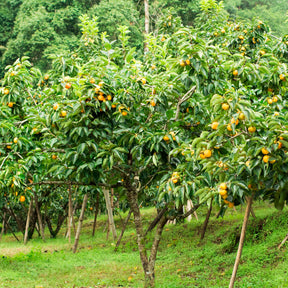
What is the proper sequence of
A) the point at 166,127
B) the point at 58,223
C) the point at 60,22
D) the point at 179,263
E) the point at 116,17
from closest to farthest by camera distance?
the point at 166,127 < the point at 179,263 < the point at 58,223 < the point at 116,17 < the point at 60,22

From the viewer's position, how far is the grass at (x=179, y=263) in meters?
5.70

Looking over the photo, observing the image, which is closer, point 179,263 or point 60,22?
point 179,263

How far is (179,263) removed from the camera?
7227 millimetres

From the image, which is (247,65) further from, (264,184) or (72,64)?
(72,64)

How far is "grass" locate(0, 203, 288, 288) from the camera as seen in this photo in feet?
18.7

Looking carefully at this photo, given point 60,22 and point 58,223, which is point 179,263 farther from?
point 60,22

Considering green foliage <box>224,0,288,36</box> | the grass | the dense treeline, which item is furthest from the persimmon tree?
green foliage <box>224,0,288,36</box>

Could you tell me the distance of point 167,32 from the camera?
9039 mm

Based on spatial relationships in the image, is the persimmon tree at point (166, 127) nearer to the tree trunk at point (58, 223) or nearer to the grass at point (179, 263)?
the grass at point (179, 263)

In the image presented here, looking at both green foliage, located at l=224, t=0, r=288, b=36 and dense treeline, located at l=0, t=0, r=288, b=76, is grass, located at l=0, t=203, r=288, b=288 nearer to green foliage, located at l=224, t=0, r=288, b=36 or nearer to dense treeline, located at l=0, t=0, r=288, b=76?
dense treeline, located at l=0, t=0, r=288, b=76

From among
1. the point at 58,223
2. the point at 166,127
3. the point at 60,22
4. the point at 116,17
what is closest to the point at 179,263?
the point at 166,127

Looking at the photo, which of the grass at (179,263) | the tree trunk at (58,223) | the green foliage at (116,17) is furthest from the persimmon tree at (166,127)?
the green foliage at (116,17)

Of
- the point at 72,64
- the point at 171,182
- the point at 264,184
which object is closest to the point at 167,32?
the point at 72,64

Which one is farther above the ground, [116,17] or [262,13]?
[262,13]
